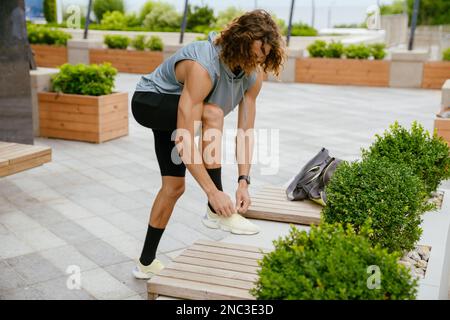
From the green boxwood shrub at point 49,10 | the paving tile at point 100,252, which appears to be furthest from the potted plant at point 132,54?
the paving tile at point 100,252

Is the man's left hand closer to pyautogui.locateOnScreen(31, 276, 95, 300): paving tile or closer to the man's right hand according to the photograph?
the man's right hand

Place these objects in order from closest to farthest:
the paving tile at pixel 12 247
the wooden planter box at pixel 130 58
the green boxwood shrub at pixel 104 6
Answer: the paving tile at pixel 12 247 < the wooden planter box at pixel 130 58 < the green boxwood shrub at pixel 104 6

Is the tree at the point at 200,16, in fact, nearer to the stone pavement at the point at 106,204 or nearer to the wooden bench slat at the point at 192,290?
the stone pavement at the point at 106,204

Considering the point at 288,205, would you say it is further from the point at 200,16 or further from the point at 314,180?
the point at 200,16

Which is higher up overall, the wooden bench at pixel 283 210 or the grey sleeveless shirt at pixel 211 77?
the grey sleeveless shirt at pixel 211 77

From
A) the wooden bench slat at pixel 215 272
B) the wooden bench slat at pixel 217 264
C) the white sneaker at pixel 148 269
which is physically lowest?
the white sneaker at pixel 148 269

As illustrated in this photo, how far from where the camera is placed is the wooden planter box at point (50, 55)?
18.4 m

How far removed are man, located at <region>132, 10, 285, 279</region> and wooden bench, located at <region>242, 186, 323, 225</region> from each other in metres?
0.35

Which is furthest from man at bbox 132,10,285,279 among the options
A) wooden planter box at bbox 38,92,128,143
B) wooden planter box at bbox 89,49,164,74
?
wooden planter box at bbox 89,49,164,74

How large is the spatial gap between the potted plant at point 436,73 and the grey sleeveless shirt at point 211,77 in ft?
40.1

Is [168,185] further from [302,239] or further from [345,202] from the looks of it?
[302,239]
